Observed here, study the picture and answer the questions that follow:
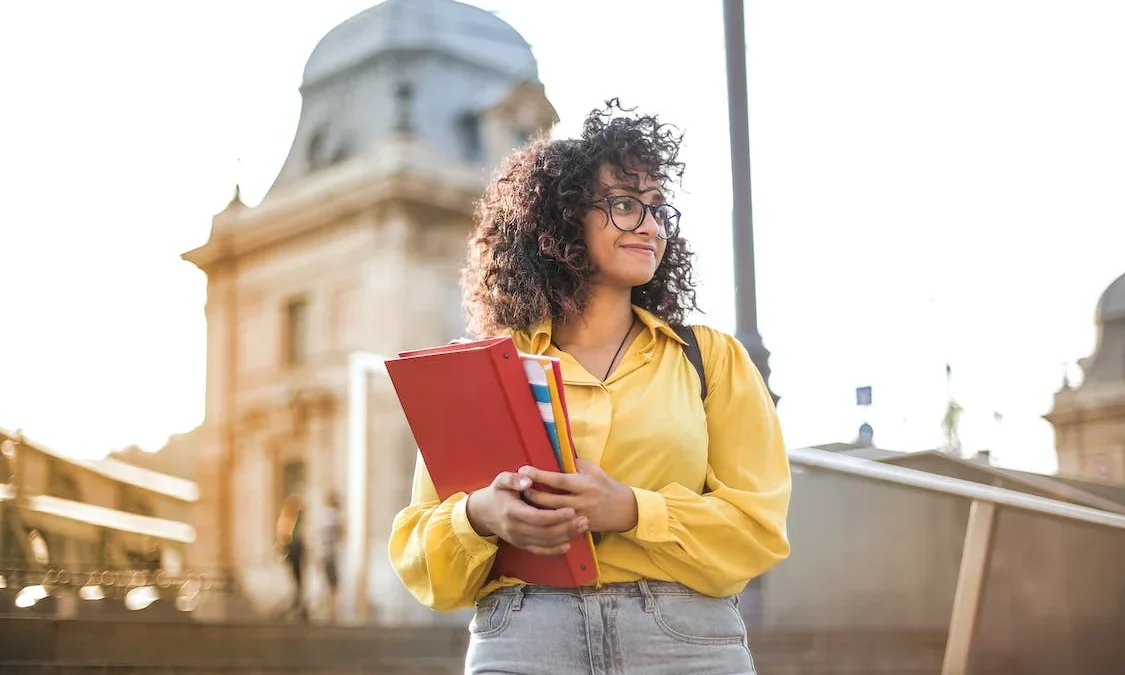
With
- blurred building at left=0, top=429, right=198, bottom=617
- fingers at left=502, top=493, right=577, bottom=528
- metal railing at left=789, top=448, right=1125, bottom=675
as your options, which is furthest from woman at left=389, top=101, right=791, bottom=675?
blurred building at left=0, top=429, right=198, bottom=617

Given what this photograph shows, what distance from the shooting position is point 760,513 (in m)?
2.05

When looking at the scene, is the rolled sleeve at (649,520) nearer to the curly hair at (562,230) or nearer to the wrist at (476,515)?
the wrist at (476,515)

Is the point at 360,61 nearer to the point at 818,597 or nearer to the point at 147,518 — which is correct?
the point at 147,518

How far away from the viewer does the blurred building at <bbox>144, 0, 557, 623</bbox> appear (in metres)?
16.5

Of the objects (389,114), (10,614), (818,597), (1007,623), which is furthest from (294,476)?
(1007,623)

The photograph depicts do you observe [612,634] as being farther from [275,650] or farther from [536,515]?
[275,650]

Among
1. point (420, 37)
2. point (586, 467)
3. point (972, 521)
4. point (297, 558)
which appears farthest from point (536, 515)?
point (420, 37)

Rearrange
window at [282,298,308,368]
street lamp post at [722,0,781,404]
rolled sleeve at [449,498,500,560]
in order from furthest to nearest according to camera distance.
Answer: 1. window at [282,298,308,368]
2. street lamp post at [722,0,781,404]
3. rolled sleeve at [449,498,500,560]

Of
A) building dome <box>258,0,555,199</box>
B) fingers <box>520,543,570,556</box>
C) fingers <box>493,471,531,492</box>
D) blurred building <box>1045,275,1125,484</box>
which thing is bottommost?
fingers <box>520,543,570,556</box>

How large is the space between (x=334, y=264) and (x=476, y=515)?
16.1 m

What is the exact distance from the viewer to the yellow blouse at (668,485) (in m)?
2.02

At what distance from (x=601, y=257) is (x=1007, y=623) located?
254 centimetres

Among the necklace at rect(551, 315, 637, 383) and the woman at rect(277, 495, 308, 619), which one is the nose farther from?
the woman at rect(277, 495, 308, 619)

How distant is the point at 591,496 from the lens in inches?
76.2
